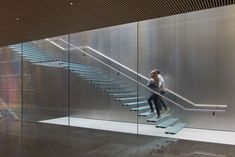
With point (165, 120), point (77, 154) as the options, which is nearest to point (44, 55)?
point (165, 120)

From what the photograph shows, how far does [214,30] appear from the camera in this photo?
7141 millimetres

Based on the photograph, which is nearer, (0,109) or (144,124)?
(144,124)

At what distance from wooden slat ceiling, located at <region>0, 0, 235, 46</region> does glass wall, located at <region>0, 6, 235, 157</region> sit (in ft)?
7.90

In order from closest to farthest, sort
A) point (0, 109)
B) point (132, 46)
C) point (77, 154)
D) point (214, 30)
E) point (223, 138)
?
point (77, 154) < point (223, 138) < point (214, 30) < point (132, 46) < point (0, 109)

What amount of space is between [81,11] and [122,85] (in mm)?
4120

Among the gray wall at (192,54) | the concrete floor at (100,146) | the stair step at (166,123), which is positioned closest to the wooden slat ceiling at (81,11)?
the concrete floor at (100,146)

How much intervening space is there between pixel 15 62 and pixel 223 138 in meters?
7.27

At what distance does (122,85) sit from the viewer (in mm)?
8258

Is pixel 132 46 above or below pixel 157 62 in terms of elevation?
above

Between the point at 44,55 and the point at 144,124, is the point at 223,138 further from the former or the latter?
the point at 44,55

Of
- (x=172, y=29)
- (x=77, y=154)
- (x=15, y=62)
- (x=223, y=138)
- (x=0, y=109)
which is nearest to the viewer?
Result: (x=77, y=154)

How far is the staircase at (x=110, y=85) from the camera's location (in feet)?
23.0

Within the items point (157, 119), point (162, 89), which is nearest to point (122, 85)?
point (162, 89)

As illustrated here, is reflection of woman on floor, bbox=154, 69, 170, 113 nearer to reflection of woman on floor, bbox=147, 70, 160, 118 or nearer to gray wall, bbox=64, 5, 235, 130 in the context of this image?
reflection of woman on floor, bbox=147, 70, 160, 118
